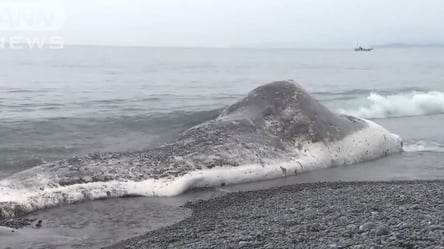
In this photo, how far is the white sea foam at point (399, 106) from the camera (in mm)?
22578

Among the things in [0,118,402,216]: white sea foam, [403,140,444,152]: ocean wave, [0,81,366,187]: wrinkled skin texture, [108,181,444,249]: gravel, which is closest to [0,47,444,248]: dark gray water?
[403,140,444,152]: ocean wave

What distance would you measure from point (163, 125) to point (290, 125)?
740cm

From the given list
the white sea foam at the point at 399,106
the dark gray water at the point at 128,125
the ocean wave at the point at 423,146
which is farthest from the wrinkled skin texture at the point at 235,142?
the white sea foam at the point at 399,106

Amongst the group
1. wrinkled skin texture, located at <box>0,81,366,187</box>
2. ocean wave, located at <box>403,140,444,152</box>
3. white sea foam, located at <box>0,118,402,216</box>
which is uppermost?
wrinkled skin texture, located at <box>0,81,366,187</box>

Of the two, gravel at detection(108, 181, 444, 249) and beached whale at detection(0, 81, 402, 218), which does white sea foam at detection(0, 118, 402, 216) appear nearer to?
beached whale at detection(0, 81, 402, 218)

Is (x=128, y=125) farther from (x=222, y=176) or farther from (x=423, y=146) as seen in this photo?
(x=423, y=146)

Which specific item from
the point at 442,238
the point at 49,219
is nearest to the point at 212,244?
the point at 442,238

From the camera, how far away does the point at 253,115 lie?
11.5 metres

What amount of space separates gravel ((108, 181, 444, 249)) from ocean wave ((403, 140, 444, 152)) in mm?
4726

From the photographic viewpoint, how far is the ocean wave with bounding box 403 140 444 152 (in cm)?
1334

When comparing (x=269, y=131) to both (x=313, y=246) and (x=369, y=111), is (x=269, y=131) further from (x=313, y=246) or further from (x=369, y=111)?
(x=369, y=111)

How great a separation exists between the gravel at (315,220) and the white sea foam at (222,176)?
0.77 meters

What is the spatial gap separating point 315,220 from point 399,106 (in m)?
18.9

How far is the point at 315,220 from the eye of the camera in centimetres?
604
